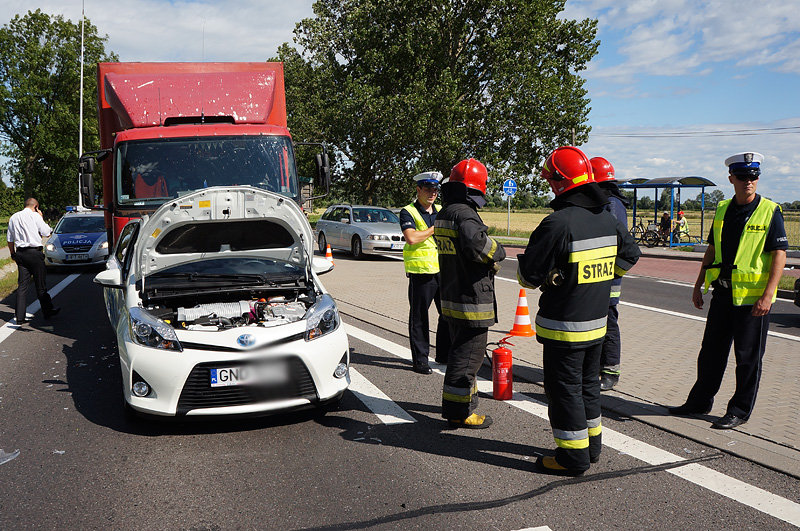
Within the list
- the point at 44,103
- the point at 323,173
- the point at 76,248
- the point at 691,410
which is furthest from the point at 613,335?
the point at 44,103

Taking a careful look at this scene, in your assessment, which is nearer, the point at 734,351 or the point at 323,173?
the point at 734,351

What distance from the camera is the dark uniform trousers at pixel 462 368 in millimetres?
4746

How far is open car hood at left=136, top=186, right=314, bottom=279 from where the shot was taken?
5621 millimetres

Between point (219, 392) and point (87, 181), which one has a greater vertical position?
point (87, 181)

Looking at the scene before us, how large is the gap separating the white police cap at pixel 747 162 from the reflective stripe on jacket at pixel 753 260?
0.26 meters

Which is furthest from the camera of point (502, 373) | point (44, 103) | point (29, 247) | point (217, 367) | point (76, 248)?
point (44, 103)

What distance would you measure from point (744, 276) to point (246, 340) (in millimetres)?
3585

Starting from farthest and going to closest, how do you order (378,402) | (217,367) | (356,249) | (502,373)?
1. (356,249)
2. (378,402)
3. (502,373)
4. (217,367)

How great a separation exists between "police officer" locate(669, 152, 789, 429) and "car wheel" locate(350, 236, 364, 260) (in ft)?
52.9

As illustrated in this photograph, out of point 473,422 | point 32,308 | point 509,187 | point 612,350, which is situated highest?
point 509,187

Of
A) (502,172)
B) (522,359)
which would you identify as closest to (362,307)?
(522,359)

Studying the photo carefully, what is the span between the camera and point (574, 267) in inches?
153

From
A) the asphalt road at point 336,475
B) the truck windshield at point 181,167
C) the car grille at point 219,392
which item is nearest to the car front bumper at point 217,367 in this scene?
the car grille at point 219,392

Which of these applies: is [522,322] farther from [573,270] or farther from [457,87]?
[457,87]
